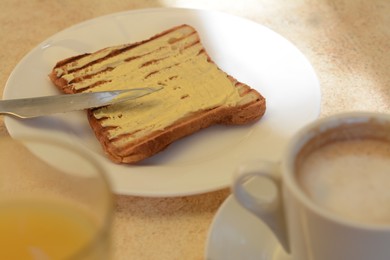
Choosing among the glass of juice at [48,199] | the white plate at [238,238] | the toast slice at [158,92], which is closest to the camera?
the glass of juice at [48,199]

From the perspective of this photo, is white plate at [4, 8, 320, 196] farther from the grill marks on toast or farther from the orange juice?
the orange juice

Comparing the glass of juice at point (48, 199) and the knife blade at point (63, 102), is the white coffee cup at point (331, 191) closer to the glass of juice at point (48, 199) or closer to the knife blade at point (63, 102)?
the glass of juice at point (48, 199)

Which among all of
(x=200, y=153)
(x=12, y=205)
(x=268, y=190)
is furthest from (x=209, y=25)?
(x=12, y=205)

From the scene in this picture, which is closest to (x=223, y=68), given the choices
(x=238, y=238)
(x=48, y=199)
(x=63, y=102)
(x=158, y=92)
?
(x=158, y=92)

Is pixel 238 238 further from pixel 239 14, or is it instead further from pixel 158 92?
pixel 239 14

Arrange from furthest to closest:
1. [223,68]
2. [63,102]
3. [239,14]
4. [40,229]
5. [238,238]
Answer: [239,14] → [223,68] → [63,102] → [238,238] → [40,229]

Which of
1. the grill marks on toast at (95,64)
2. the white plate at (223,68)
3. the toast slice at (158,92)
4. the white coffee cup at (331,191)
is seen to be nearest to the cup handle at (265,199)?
the white coffee cup at (331,191)

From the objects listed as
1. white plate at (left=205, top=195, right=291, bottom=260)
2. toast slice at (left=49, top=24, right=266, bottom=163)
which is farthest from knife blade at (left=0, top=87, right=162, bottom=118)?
white plate at (left=205, top=195, right=291, bottom=260)
